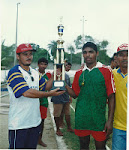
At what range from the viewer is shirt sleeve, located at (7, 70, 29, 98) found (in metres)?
2.31

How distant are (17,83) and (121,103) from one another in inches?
51.3

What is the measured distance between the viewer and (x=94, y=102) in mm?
2529

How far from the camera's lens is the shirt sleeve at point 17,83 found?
2.31 m

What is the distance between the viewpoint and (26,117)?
7.98 feet

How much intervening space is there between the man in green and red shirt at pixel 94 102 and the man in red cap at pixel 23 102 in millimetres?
392

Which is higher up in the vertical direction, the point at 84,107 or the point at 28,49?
the point at 28,49

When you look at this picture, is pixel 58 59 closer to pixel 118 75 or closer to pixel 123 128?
pixel 118 75

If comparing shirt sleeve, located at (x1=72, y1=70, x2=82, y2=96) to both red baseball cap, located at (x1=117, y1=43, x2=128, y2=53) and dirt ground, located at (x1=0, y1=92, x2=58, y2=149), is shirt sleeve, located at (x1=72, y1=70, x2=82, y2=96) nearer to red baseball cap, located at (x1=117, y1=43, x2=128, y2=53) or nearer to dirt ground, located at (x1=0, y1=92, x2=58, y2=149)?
red baseball cap, located at (x1=117, y1=43, x2=128, y2=53)

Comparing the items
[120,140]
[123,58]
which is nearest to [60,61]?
[123,58]

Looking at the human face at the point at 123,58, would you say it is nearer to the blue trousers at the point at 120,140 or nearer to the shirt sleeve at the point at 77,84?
the shirt sleeve at the point at 77,84

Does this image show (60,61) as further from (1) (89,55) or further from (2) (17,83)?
(2) (17,83)

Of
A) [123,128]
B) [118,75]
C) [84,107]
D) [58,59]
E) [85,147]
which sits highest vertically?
[58,59]

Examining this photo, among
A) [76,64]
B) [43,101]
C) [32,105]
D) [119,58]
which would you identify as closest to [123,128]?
[119,58]

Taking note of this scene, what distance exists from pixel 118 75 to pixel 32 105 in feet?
3.84
